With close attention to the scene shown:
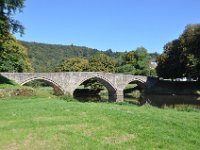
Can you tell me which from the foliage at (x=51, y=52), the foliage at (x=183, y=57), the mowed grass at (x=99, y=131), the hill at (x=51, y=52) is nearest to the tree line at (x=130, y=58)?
the foliage at (x=183, y=57)

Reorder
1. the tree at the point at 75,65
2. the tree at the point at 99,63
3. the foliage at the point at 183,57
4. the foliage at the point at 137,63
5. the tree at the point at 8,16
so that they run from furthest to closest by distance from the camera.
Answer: the foliage at the point at 137,63 → the tree at the point at 75,65 → the tree at the point at 99,63 → the foliage at the point at 183,57 → the tree at the point at 8,16

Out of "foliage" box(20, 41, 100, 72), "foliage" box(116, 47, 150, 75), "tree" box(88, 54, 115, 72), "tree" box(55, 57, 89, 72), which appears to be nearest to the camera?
"tree" box(88, 54, 115, 72)

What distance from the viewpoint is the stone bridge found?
171 feet

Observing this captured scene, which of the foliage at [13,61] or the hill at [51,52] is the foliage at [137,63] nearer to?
the foliage at [13,61]

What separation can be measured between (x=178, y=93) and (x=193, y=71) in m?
8.96

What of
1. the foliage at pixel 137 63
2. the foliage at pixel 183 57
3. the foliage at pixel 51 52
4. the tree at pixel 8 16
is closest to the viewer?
the tree at pixel 8 16

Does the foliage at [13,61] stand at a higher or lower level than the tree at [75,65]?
lower

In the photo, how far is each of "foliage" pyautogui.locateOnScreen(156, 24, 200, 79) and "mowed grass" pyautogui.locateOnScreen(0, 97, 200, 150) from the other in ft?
144

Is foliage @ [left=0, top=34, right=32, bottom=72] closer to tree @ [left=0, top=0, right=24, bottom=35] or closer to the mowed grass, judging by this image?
tree @ [left=0, top=0, right=24, bottom=35]

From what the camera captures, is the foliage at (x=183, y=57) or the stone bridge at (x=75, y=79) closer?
the stone bridge at (x=75, y=79)

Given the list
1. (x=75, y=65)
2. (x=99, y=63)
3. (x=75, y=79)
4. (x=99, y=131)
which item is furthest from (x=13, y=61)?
(x=99, y=131)

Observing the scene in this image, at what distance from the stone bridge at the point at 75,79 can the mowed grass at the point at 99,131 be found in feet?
118

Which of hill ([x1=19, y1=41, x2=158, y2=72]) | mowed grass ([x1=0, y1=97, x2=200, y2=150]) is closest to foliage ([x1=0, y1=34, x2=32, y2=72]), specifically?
mowed grass ([x1=0, y1=97, x2=200, y2=150])

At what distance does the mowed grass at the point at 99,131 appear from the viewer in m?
9.91
